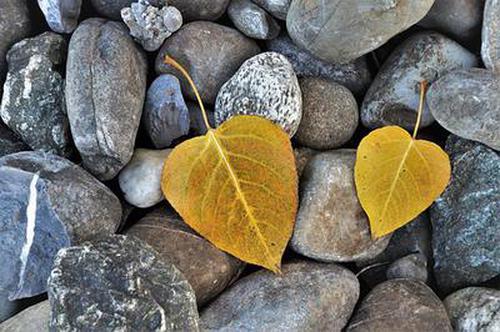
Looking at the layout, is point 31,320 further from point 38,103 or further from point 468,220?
point 468,220

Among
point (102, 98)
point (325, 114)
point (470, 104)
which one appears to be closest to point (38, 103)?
point (102, 98)

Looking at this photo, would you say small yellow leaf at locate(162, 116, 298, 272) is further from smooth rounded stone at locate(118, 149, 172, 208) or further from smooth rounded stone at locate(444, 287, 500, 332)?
smooth rounded stone at locate(444, 287, 500, 332)

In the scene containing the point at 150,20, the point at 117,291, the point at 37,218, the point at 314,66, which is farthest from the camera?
the point at 314,66

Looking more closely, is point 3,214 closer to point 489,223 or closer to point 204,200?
point 204,200

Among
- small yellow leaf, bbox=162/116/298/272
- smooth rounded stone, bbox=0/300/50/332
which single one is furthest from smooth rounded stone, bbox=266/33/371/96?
smooth rounded stone, bbox=0/300/50/332

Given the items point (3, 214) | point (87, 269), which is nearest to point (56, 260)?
point (87, 269)

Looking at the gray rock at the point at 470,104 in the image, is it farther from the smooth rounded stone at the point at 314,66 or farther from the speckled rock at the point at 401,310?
the speckled rock at the point at 401,310
